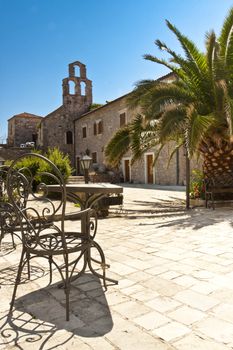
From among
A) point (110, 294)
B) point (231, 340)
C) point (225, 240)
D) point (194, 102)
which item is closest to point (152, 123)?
point (194, 102)

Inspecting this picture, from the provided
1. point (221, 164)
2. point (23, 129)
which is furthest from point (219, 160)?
point (23, 129)

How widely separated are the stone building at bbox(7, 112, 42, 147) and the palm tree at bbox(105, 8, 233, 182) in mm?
28451

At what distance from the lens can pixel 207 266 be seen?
3055 millimetres

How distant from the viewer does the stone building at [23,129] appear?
114 ft

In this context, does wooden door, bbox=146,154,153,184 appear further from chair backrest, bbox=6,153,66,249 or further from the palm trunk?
chair backrest, bbox=6,153,66,249

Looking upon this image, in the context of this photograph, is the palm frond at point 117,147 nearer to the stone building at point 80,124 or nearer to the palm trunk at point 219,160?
the palm trunk at point 219,160

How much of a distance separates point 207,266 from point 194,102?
17.7 ft

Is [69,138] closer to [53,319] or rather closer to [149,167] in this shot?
[149,167]

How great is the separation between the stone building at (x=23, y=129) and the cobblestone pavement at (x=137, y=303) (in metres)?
32.8

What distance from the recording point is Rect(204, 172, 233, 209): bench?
733 centimetres

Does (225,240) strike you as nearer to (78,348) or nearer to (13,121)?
(78,348)

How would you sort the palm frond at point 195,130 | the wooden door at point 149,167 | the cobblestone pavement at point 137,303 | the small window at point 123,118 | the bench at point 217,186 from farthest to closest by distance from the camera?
1. the small window at point 123,118
2. the wooden door at point 149,167
3. the bench at point 217,186
4. the palm frond at point 195,130
5. the cobblestone pavement at point 137,303

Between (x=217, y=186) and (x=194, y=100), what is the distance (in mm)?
2207

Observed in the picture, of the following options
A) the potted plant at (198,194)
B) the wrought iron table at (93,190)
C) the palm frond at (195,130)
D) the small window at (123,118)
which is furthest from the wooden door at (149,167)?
A: the wrought iron table at (93,190)
